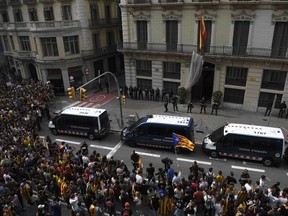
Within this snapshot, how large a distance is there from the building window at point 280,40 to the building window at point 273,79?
5.61ft

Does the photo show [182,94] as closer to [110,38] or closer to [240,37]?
[240,37]

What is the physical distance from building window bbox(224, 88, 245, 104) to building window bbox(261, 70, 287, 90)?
88.6 inches

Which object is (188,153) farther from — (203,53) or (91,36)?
(91,36)

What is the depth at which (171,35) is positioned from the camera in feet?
91.9

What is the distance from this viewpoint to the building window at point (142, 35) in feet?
95.6

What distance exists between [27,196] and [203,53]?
20008 millimetres

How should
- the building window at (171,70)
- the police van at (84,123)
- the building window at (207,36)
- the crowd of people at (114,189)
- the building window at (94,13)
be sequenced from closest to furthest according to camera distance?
the crowd of people at (114,189), the police van at (84,123), the building window at (207,36), the building window at (171,70), the building window at (94,13)

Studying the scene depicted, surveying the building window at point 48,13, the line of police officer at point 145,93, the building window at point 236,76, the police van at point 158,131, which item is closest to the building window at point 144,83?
the line of police officer at point 145,93

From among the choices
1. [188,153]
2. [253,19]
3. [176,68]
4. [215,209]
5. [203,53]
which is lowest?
[188,153]

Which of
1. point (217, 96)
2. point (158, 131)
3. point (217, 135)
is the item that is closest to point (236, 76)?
point (217, 96)

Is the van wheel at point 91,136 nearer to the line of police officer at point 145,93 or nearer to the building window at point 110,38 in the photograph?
the line of police officer at point 145,93

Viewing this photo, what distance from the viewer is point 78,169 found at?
1502 cm

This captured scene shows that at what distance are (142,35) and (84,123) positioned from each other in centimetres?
1302

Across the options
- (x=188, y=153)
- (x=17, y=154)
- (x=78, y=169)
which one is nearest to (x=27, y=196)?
(x=78, y=169)
